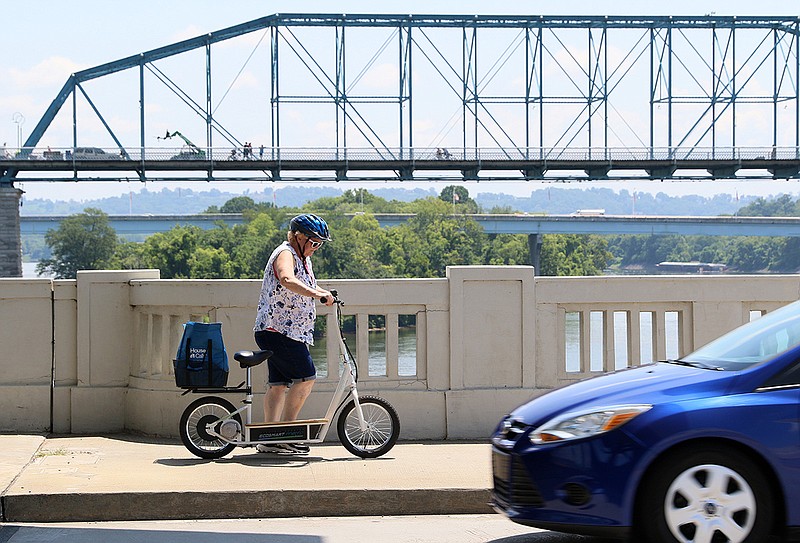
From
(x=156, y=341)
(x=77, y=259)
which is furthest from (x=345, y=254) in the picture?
(x=156, y=341)

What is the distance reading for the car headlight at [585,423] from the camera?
562cm

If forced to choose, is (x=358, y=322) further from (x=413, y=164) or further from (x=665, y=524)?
(x=413, y=164)

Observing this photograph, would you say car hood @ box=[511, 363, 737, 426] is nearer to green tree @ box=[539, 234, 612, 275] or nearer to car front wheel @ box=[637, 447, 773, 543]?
car front wheel @ box=[637, 447, 773, 543]

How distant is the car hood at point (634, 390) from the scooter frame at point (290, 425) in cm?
240

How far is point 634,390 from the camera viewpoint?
19.2 ft

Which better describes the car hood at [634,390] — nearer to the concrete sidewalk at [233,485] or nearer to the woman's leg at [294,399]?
the concrete sidewalk at [233,485]

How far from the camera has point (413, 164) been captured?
266 feet

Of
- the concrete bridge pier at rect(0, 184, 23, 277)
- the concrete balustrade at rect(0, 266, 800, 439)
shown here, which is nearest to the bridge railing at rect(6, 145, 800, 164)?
the concrete bridge pier at rect(0, 184, 23, 277)

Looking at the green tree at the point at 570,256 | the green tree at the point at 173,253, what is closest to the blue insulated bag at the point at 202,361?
the green tree at the point at 570,256

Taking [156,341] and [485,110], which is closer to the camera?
[156,341]

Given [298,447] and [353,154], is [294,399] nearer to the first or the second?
[298,447]

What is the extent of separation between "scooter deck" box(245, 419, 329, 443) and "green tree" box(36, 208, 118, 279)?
109664mm

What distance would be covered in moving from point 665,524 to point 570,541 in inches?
40.0

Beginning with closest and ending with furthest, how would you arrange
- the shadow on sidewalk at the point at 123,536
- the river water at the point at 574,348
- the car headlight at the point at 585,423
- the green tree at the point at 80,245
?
the car headlight at the point at 585,423 → the shadow on sidewalk at the point at 123,536 → the river water at the point at 574,348 → the green tree at the point at 80,245
